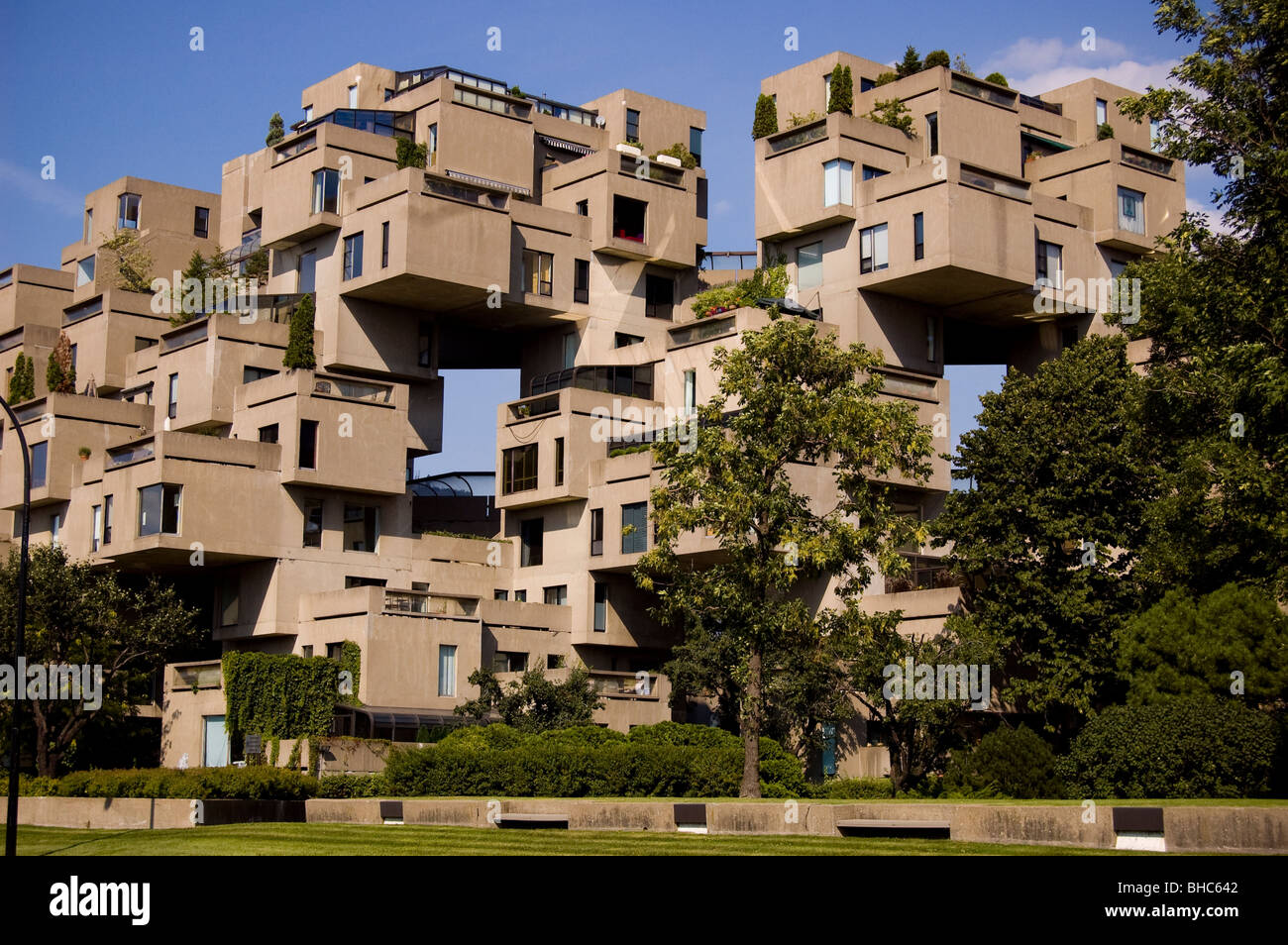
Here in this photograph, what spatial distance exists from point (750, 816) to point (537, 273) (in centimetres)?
4226

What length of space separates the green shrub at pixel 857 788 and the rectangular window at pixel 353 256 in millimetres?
28950

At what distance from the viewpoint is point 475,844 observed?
25562 millimetres

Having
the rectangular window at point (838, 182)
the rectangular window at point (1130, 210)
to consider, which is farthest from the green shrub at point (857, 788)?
the rectangular window at point (1130, 210)

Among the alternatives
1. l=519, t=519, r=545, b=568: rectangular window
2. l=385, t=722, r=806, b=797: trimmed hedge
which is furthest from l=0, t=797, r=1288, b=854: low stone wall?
l=519, t=519, r=545, b=568: rectangular window

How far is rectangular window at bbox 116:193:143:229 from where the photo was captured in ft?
269

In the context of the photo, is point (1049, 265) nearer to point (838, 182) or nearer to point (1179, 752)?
point (838, 182)

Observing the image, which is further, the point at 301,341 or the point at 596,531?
the point at 301,341

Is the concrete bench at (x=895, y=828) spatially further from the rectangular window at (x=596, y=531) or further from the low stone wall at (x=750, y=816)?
the rectangular window at (x=596, y=531)

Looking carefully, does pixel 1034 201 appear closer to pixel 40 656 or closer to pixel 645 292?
pixel 645 292

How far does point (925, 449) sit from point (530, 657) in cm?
2525

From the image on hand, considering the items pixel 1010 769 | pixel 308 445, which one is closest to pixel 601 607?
pixel 308 445

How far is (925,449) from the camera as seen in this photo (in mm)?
37812

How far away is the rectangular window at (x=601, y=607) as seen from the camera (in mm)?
60959
